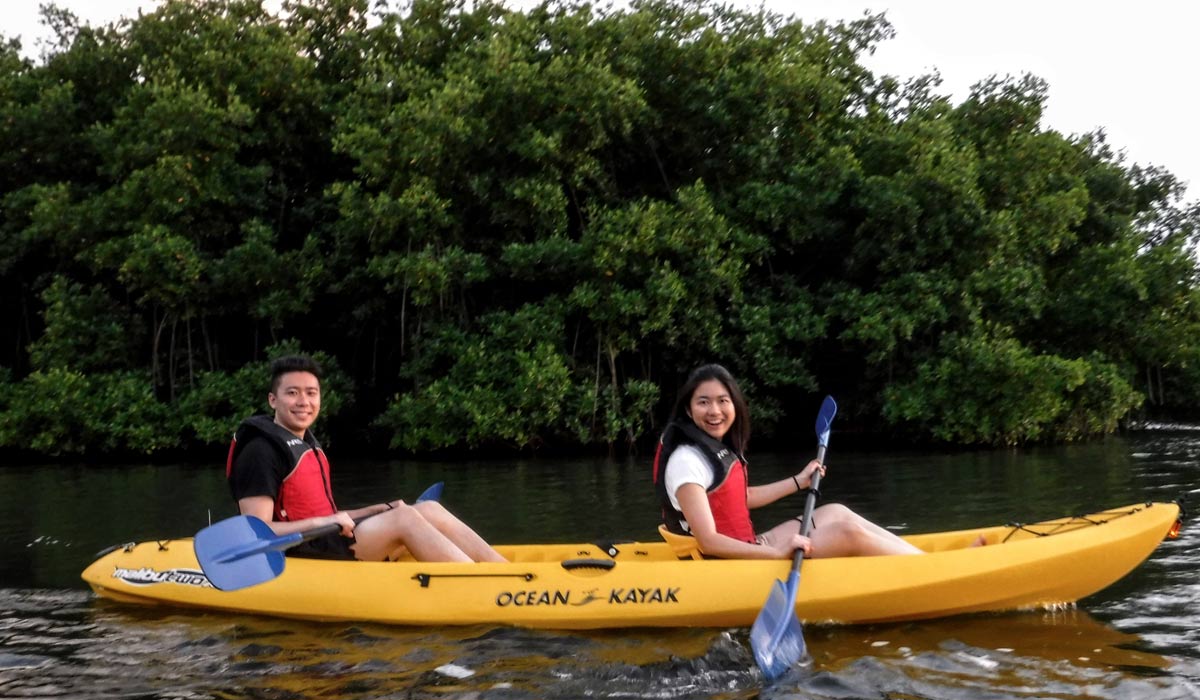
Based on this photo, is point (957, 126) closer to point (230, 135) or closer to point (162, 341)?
point (230, 135)

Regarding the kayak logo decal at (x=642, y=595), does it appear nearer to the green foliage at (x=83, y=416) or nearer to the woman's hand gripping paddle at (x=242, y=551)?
the woman's hand gripping paddle at (x=242, y=551)

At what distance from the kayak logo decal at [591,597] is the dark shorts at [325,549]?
0.80m

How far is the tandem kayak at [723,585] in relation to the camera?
4383mm

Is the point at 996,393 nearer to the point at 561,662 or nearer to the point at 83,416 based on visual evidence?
the point at 561,662

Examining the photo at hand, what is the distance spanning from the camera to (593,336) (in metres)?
14.8

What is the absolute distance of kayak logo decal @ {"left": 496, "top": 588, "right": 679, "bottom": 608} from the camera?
4461mm

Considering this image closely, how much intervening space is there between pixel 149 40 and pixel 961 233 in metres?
11.7

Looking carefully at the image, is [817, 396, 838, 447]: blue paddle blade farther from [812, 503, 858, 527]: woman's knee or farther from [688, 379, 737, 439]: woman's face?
[688, 379, 737, 439]: woman's face

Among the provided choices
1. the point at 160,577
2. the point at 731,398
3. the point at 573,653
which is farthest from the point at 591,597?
the point at 160,577

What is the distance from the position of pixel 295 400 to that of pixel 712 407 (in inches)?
66.9

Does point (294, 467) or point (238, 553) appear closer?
point (238, 553)

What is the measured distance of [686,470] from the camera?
14.5 ft

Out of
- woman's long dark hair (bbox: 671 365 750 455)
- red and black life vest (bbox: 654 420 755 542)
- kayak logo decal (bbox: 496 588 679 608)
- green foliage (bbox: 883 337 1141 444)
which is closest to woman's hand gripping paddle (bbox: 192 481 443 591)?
kayak logo decal (bbox: 496 588 679 608)

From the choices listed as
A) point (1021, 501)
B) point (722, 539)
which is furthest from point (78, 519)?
point (1021, 501)
